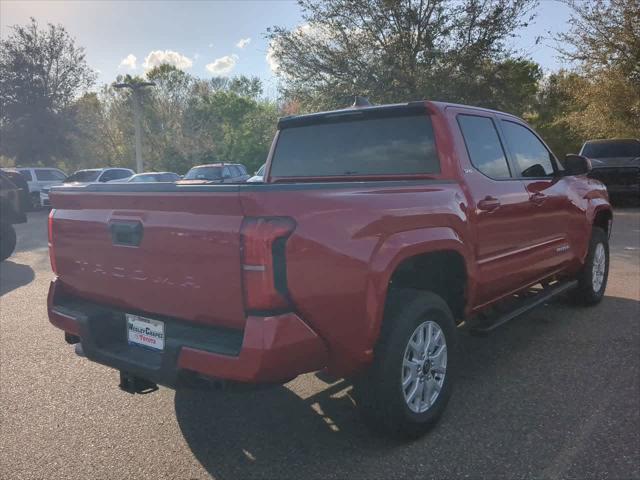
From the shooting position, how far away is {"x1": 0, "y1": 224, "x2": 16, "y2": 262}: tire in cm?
941

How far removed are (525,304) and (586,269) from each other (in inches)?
66.3

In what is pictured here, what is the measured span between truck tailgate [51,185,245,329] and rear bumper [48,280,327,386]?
0.09 m

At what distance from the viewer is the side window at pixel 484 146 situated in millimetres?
3789

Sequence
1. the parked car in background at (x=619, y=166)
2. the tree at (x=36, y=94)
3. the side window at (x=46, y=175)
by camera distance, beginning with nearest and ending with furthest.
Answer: the parked car in background at (x=619, y=166), the side window at (x=46, y=175), the tree at (x=36, y=94)

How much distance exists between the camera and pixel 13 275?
329 inches

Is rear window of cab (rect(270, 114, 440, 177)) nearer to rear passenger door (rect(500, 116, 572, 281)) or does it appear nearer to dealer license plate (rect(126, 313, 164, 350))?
rear passenger door (rect(500, 116, 572, 281))

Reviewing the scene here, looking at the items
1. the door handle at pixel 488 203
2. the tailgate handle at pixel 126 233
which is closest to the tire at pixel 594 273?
the door handle at pixel 488 203

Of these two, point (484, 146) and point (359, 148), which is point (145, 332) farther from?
point (484, 146)

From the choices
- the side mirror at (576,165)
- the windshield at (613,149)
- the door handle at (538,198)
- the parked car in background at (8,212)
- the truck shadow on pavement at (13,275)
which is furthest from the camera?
the windshield at (613,149)

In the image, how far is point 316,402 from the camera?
3602 millimetres

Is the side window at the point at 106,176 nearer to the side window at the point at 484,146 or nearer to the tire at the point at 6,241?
the tire at the point at 6,241

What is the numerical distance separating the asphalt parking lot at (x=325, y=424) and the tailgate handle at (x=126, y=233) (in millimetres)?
1171

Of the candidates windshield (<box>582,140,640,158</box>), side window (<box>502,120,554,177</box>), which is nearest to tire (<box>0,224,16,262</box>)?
side window (<box>502,120,554,177</box>)

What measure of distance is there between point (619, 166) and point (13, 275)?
14500 millimetres
